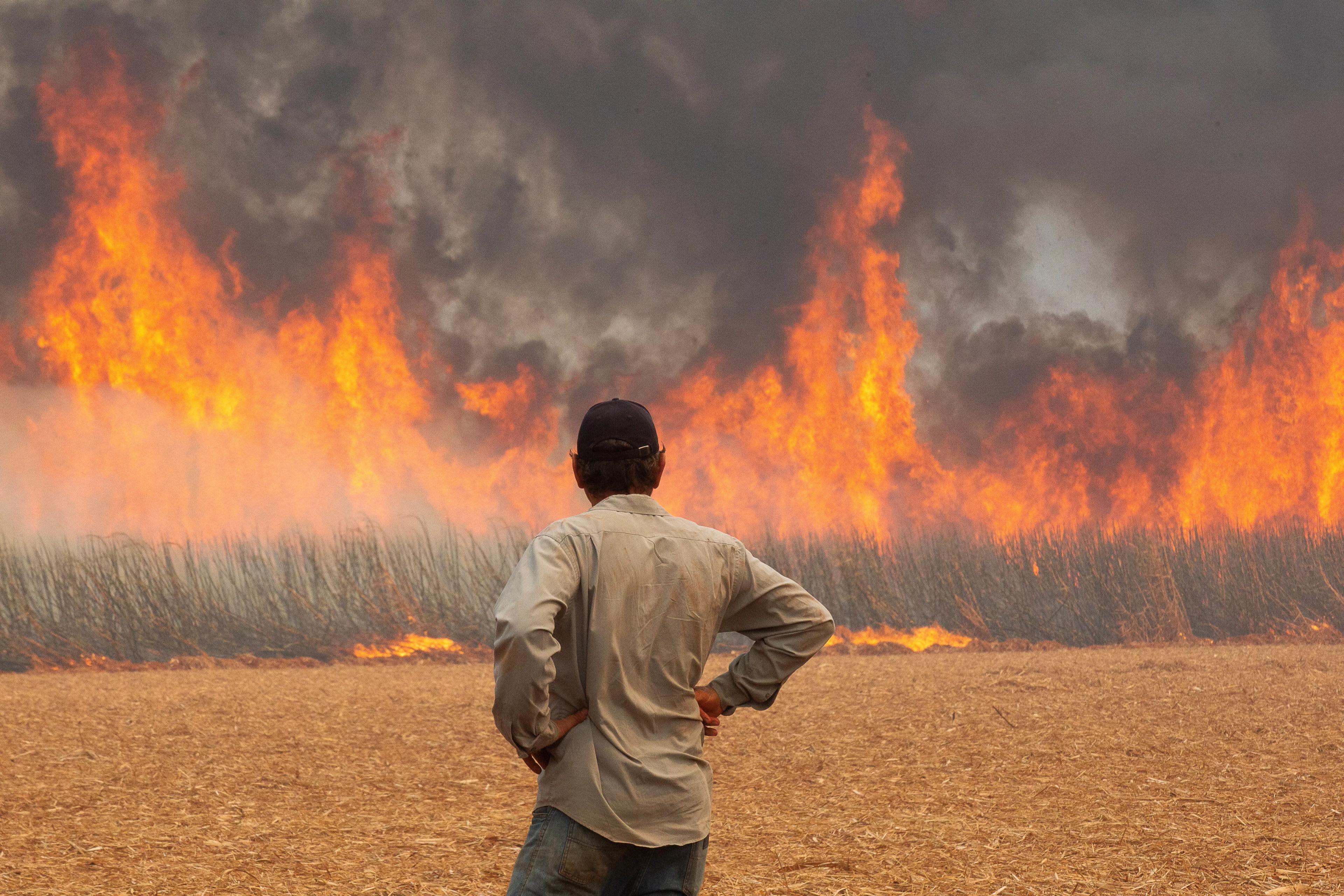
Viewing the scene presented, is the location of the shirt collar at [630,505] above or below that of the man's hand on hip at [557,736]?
above

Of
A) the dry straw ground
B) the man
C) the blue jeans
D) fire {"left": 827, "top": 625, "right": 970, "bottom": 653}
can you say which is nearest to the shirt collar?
the man

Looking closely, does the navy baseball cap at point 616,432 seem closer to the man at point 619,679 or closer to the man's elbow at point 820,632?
→ the man at point 619,679

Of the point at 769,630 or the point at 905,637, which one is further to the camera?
the point at 905,637

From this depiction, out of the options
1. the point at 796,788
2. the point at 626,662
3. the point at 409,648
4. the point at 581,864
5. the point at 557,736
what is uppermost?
the point at 626,662

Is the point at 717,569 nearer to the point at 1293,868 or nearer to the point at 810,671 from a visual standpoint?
the point at 1293,868

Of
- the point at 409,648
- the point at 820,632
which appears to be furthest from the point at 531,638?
the point at 409,648

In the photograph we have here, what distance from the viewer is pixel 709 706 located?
2.21m

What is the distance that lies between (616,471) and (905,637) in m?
14.0

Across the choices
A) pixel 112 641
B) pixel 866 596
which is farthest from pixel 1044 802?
pixel 112 641

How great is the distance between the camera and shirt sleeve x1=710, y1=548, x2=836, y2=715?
221 centimetres

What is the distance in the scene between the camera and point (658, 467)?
2.17m

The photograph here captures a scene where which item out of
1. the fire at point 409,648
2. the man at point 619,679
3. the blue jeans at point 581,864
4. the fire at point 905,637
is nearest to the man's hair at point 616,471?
the man at point 619,679

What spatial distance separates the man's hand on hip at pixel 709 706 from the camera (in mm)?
2203

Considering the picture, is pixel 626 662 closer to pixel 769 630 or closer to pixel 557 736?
pixel 557 736
